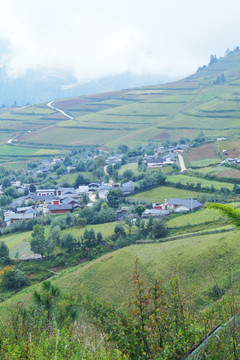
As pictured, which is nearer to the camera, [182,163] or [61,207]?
[61,207]

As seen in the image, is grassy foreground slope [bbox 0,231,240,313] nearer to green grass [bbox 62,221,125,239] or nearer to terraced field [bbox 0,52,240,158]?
green grass [bbox 62,221,125,239]

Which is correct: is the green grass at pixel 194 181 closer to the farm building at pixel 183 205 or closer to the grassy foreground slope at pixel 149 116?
the farm building at pixel 183 205

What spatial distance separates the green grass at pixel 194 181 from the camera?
179ft

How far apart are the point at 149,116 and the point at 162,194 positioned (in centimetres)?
8220

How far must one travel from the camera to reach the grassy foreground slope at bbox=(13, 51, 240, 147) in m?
112

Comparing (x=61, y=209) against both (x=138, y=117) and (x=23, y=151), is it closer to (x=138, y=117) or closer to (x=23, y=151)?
(x=23, y=151)

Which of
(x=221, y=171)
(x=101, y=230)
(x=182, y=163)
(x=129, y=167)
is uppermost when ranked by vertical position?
(x=221, y=171)

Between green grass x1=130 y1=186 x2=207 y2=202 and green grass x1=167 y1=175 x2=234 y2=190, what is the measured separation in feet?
6.72

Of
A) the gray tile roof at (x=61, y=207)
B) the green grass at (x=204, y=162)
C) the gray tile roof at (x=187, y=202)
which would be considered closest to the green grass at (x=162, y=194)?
the gray tile roof at (x=187, y=202)

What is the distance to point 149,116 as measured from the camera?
446 ft

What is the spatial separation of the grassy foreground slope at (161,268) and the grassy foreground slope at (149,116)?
6828cm

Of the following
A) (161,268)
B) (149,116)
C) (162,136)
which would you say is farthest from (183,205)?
(149,116)

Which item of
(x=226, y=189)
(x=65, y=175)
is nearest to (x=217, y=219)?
(x=226, y=189)

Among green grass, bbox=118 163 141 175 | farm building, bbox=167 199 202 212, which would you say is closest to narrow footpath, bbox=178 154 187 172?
green grass, bbox=118 163 141 175
